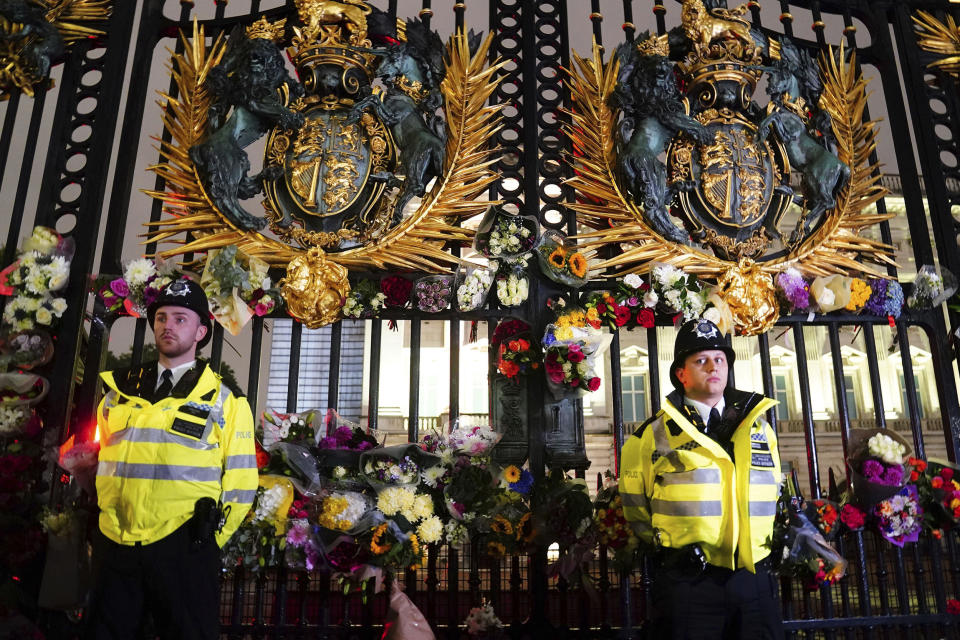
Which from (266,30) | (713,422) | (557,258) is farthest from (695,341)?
(266,30)

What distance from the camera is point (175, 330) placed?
3809mm

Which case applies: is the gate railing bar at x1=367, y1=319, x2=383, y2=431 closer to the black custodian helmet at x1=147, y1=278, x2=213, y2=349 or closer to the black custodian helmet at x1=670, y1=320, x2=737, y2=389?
the black custodian helmet at x1=147, y1=278, x2=213, y2=349

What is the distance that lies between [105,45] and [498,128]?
11.3 feet

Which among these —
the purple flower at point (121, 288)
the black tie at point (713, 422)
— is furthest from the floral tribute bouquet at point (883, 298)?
the purple flower at point (121, 288)

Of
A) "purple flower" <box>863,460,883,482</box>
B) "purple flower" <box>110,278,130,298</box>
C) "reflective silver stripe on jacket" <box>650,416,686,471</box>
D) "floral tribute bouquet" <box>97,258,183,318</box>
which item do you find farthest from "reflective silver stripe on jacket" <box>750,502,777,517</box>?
"purple flower" <box>110,278,130,298</box>

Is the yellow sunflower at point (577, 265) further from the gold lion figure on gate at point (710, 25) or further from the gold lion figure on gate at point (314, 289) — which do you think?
the gold lion figure on gate at point (710, 25)

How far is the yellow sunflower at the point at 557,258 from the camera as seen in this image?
5.52m

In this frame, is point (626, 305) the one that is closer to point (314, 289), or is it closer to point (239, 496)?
point (314, 289)

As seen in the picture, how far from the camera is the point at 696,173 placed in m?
5.94

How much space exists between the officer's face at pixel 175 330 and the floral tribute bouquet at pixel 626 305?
280 centimetres

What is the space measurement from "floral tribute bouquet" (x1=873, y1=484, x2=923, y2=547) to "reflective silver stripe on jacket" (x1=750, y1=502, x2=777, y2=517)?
202cm

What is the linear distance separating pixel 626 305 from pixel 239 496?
307cm

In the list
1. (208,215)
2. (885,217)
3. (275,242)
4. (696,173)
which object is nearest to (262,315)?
(275,242)

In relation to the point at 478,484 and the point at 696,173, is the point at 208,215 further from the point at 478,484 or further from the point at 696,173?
the point at 696,173
